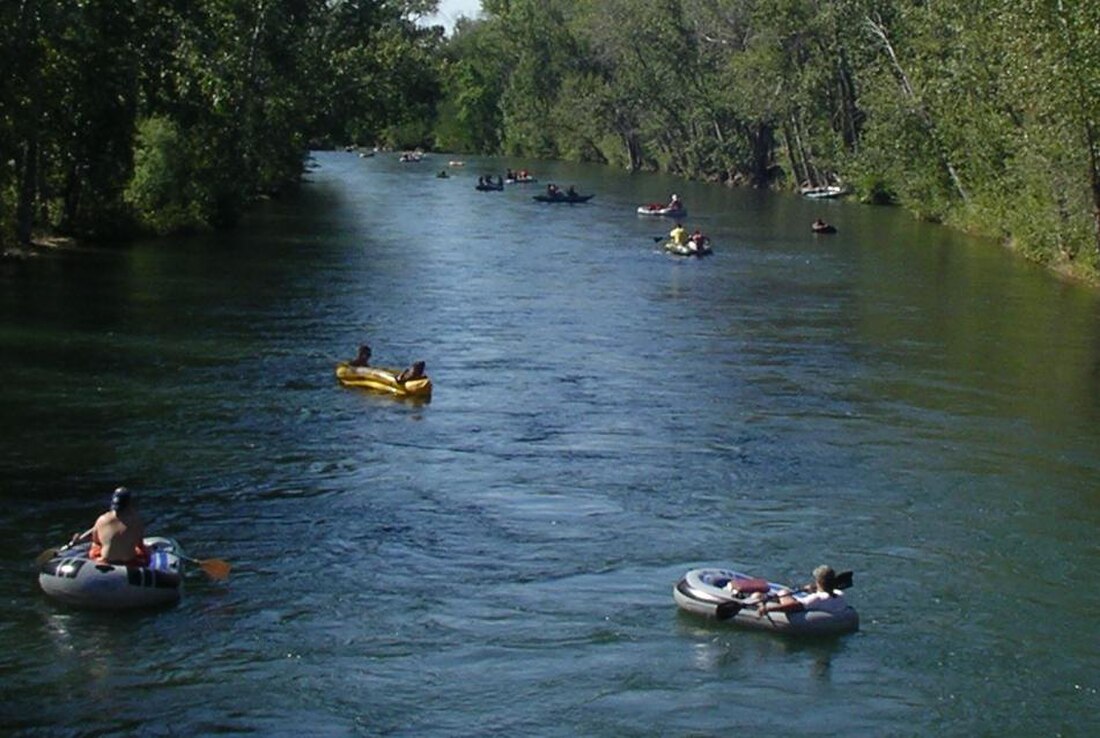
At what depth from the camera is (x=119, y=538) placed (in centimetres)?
1853

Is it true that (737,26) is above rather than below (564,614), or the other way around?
above

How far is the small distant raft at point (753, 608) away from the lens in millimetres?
18375

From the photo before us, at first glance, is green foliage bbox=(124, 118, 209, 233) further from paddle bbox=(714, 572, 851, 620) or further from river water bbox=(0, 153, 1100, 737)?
paddle bbox=(714, 572, 851, 620)

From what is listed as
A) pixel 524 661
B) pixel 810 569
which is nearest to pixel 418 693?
pixel 524 661

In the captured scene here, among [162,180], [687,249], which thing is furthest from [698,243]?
[162,180]

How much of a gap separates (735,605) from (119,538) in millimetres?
7516

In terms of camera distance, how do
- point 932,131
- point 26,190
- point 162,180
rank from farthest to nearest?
point 932,131 < point 162,180 < point 26,190

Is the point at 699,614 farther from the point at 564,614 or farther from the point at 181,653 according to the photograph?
the point at 181,653

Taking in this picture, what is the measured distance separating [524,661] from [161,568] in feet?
15.3

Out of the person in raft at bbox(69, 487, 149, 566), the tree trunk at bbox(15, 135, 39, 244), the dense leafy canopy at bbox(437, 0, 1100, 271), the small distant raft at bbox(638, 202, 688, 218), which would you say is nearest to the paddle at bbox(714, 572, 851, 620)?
the person in raft at bbox(69, 487, 149, 566)

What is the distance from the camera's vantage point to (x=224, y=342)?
116ft

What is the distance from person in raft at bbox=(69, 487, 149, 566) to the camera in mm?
18516

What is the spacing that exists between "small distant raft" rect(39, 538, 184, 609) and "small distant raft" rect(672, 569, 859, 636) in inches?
252

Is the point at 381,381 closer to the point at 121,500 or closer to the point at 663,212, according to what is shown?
the point at 121,500
